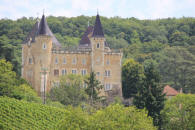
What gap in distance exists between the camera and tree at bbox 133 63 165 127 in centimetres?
5706

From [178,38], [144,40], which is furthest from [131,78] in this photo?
[144,40]

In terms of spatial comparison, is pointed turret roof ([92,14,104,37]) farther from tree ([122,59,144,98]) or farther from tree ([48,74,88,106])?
tree ([122,59,144,98])

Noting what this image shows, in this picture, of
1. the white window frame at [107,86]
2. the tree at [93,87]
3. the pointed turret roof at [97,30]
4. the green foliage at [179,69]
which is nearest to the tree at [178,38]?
the green foliage at [179,69]

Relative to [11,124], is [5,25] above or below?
above

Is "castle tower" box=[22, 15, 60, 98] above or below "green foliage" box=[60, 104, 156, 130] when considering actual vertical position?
above

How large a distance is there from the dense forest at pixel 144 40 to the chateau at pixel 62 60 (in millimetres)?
4613

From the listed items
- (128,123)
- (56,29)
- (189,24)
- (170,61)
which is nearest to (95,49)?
(170,61)

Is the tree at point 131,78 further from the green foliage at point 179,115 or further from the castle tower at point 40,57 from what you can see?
the green foliage at point 179,115

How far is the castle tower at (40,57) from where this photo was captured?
69.1m

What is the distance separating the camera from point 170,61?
85.2m

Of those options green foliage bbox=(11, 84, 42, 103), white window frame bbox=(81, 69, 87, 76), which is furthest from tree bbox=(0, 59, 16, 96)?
white window frame bbox=(81, 69, 87, 76)

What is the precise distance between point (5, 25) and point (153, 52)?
29059mm

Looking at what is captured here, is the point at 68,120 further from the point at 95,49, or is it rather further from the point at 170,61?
the point at 170,61

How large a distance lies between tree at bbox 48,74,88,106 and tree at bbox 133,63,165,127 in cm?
831
